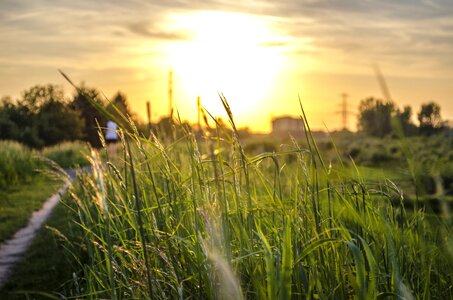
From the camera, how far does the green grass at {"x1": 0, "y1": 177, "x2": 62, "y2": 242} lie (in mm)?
10413

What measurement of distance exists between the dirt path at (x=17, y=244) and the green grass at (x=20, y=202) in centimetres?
12

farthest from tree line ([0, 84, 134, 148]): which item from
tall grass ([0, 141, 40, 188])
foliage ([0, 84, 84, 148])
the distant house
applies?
the distant house

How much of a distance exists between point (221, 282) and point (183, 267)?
0.48m

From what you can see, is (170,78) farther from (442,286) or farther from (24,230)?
(24,230)

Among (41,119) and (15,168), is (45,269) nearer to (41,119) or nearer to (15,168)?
(15,168)

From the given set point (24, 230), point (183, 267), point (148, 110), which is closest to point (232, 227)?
point (183, 267)

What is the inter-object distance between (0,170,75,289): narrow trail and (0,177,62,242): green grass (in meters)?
0.12

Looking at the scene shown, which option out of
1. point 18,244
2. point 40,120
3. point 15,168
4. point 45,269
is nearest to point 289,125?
point 45,269

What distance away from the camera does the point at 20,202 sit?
13.4 m

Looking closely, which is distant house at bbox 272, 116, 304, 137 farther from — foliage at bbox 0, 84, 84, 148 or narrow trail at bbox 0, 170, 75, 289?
foliage at bbox 0, 84, 84, 148

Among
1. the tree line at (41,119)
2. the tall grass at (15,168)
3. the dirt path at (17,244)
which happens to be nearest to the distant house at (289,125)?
the dirt path at (17,244)

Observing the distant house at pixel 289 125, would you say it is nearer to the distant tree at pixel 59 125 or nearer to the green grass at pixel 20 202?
the green grass at pixel 20 202

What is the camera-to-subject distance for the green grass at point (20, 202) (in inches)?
410

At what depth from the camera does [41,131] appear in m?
45.4
